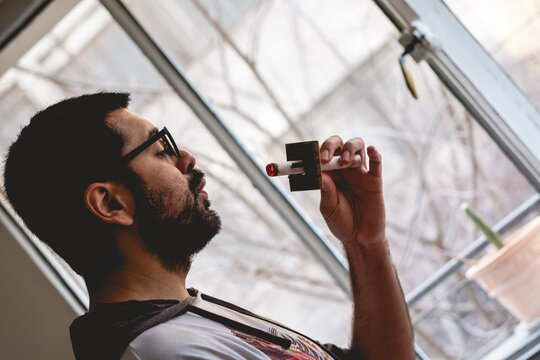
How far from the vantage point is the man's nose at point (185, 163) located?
130 centimetres

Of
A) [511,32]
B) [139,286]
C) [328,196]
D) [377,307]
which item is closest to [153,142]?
[139,286]

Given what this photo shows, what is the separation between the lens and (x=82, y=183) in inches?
46.8

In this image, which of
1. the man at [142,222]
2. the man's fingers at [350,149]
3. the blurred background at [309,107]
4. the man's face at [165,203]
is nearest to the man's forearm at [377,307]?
the man at [142,222]

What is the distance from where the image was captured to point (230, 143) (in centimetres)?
209

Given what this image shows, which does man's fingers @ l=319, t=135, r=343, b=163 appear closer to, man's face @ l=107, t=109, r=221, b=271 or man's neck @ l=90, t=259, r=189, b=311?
man's face @ l=107, t=109, r=221, b=271

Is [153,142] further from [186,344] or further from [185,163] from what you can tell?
[186,344]

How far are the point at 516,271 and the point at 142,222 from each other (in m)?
1.16

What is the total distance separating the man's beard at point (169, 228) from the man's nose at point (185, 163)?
0.10m

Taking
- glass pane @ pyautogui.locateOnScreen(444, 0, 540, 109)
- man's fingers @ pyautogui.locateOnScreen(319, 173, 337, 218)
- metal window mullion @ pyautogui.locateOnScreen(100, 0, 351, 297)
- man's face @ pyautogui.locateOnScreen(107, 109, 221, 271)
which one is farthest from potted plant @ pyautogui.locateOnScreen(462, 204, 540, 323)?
man's face @ pyautogui.locateOnScreen(107, 109, 221, 271)

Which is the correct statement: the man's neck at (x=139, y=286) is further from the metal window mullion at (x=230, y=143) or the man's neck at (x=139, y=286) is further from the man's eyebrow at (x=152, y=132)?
the metal window mullion at (x=230, y=143)

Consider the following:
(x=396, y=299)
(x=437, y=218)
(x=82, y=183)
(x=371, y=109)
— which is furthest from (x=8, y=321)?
(x=437, y=218)

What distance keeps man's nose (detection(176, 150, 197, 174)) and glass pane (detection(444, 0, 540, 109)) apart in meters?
1.01

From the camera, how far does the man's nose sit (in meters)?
1.30

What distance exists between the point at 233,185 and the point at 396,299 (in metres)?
1.48
